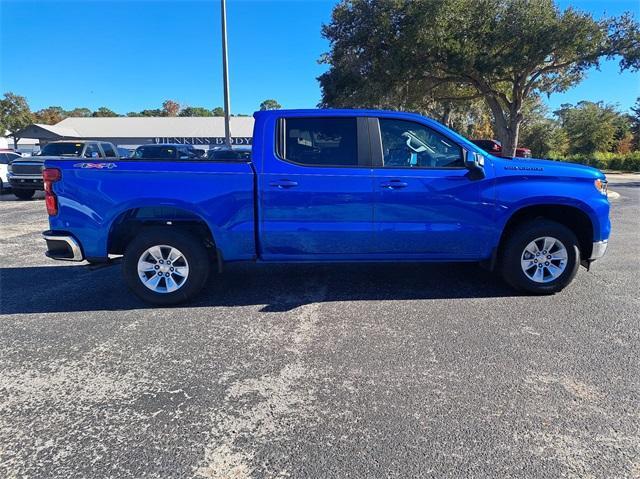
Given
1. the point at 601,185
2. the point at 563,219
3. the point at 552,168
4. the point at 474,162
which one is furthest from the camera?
the point at 563,219

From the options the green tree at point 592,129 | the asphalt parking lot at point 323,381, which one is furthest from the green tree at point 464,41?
the green tree at point 592,129

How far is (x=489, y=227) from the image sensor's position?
15.8 ft

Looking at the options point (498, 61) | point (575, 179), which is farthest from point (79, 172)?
point (498, 61)

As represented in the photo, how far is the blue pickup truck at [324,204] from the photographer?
451cm

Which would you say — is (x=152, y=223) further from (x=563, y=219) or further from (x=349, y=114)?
(x=563, y=219)

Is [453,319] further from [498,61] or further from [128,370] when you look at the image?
[498,61]

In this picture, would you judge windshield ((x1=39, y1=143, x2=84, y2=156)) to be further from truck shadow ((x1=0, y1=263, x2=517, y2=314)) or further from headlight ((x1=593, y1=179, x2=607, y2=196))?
headlight ((x1=593, y1=179, x2=607, y2=196))

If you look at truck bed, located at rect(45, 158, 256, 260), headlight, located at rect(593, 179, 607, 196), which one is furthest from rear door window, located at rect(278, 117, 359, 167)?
headlight, located at rect(593, 179, 607, 196)

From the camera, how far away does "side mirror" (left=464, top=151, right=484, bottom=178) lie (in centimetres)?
469

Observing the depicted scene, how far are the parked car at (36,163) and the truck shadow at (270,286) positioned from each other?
10216mm

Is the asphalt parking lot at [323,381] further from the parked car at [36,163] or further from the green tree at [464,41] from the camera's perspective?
the green tree at [464,41]

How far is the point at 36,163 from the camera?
14766 mm

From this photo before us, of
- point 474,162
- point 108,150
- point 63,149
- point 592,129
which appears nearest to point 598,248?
point 474,162

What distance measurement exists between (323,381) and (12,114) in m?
92.2
